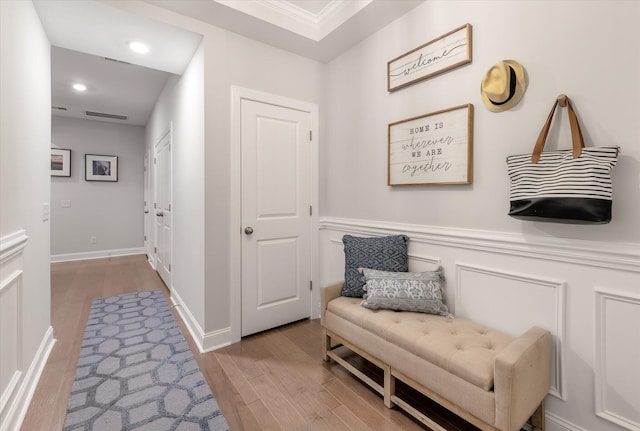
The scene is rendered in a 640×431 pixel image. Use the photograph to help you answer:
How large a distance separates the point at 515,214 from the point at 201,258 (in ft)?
7.13

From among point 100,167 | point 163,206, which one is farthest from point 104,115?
point 163,206

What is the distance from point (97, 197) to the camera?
578cm

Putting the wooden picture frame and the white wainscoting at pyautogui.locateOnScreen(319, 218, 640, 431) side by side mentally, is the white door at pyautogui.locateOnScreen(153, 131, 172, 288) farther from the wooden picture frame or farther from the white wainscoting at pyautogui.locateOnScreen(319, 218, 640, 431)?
the white wainscoting at pyautogui.locateOnScreen(319, 218, 640, 431)

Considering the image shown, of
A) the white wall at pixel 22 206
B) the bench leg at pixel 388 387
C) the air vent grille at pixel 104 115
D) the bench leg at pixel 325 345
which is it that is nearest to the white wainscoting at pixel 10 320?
the white wall at pixel 22 206

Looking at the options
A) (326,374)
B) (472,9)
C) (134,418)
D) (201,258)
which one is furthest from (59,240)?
(472,9)

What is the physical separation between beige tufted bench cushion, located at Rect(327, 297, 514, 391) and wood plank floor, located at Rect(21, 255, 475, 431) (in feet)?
1.19

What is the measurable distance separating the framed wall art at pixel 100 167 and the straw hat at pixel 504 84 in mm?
6535

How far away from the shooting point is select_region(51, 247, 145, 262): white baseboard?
17.7ft

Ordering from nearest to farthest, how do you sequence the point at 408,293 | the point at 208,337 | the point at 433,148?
the point at 408,293
the point at 433,148
the point at 208,337

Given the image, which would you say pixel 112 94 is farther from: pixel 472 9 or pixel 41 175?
pixel 472 9

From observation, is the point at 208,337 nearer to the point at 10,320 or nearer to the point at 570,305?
the point at 10,320

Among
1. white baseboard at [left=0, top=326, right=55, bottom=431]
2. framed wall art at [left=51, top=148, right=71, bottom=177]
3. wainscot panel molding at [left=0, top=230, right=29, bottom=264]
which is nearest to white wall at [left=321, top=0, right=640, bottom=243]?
wainscot panel molding at [left=0, top=230, right=29, bottom=264]

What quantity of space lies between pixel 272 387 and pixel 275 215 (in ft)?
4.47

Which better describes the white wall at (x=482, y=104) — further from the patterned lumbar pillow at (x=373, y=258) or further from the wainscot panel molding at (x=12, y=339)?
the wainscot panel molding at (x=12, y=339)
